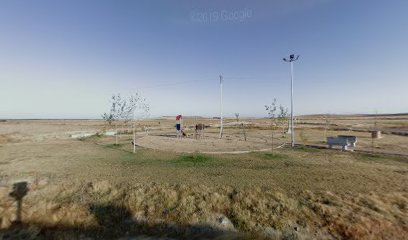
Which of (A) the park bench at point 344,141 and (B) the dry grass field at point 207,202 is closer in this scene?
(B) the dry grass field at point 207,202

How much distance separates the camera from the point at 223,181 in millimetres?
12312

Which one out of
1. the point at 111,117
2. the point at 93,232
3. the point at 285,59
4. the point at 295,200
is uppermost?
the point at 285,59

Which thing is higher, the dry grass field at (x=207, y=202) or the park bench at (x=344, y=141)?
the park bench at (x=344, y=141)

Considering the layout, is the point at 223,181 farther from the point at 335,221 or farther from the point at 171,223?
the point at 335,221

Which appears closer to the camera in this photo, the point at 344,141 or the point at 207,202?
the point at 207,202

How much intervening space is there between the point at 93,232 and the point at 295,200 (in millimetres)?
8019

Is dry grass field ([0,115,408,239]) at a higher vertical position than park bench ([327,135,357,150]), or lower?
lower

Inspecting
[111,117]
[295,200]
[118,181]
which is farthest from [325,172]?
[111,117]

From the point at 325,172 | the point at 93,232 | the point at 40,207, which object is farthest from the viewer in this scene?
the point at 325,172

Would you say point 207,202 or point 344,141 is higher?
point 344,141

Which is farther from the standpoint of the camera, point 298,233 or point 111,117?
point 111,117

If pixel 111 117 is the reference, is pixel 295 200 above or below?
below

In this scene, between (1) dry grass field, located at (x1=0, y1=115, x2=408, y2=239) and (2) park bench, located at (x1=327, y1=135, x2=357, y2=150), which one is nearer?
(1) dry grass field, located at (x1=0, y1=115, x2=408, y2=239)

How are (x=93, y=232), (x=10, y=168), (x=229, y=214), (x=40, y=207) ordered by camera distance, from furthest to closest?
(x=10, y=168) → (x=40, y=207) → (x=229, y=214) → (x=93, y=232)
